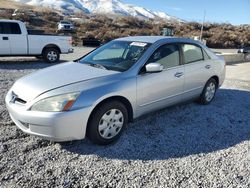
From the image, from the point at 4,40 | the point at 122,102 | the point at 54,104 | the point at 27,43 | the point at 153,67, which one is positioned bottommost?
the point at 122,102

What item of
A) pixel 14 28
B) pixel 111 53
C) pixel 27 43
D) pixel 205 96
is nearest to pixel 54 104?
pixel 111 53

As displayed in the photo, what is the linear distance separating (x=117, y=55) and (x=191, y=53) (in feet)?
5.44

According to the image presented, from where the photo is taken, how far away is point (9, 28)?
1112 centimetres

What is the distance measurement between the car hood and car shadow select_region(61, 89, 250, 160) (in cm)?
89

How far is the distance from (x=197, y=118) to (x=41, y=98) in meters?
3.11

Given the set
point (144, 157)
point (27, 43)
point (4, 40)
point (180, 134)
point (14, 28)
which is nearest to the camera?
point (144, 157)

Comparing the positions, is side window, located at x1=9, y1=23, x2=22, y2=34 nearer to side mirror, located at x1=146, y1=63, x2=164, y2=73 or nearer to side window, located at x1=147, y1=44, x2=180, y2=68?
side window, located at x1=147, y1=44, x2=180, y2=68

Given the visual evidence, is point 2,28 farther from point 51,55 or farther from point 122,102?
point 122,102

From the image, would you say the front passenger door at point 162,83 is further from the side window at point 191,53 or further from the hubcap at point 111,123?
the hubcap at point 111,123

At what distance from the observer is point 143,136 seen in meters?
4.45

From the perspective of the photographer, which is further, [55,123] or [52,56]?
[52,56]

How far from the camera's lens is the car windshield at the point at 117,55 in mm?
4535

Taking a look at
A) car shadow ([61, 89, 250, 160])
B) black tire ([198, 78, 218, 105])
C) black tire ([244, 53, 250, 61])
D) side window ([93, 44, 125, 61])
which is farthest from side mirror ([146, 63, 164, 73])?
black tire ([244, 53, 250, 61])

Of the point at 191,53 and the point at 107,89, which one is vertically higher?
the point at 191,53
